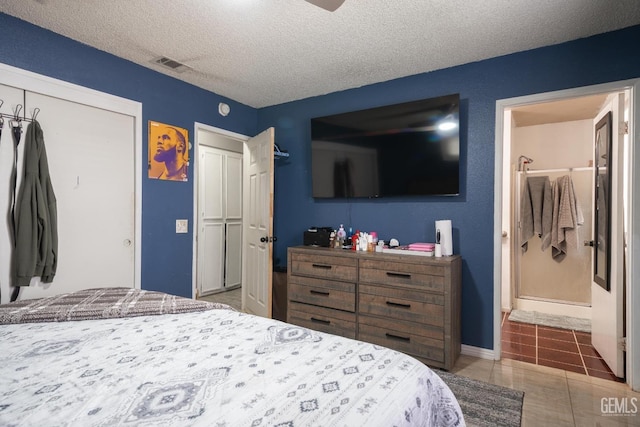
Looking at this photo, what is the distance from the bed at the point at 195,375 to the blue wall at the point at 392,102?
5.70 ft

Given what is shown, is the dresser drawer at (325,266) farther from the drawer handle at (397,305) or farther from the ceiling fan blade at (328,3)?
the ceiling fan blade at (328,3)

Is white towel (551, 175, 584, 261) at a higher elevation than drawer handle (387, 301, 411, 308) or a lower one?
higher

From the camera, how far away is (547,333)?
3336 mm

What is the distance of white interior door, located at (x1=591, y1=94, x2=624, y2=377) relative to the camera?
2375mm

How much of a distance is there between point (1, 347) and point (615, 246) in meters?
3.58

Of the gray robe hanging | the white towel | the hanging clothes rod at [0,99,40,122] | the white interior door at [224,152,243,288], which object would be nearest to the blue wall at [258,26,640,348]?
the white towel

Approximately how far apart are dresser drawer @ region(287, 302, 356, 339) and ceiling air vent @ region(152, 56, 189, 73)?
237 cm

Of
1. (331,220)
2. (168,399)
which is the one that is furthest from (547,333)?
(168,399)

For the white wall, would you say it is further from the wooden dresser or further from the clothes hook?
the clothes hook

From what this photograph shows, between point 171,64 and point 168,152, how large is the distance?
0.78 meters

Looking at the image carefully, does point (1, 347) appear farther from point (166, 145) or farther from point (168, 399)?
point (166, 145)

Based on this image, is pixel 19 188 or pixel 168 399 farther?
pixel 19 188

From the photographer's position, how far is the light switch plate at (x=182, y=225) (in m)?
3.24

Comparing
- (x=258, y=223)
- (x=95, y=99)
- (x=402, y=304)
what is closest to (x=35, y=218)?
(x=95, y=99)
